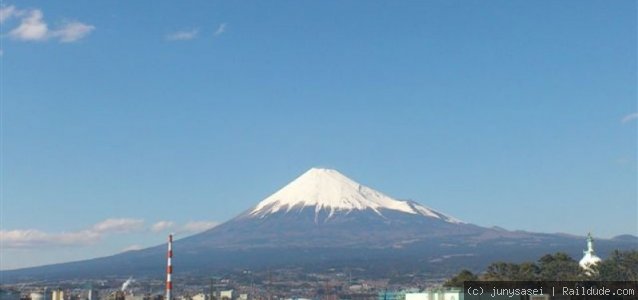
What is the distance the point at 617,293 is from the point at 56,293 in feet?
119

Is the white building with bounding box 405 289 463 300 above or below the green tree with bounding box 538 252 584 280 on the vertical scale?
below

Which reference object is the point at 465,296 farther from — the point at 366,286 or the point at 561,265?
the point at 366,286

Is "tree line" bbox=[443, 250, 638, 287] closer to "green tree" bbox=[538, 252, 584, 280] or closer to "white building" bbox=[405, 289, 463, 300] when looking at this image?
"green tree" bbox=[538, 252, 584, 280]

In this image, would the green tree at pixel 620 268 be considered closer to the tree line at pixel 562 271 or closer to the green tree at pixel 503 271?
the tree line at pixel 562 271

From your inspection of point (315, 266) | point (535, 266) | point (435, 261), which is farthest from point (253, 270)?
point (535, 266)

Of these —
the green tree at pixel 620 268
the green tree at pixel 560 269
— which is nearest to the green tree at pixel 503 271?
the green tree at pixel 560 269

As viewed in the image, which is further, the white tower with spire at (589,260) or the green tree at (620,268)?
the white tower with spire at (589,260)

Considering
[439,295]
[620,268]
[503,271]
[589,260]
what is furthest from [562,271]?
[439,295]

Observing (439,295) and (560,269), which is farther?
(560,269)

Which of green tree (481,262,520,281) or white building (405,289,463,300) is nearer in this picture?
white building (405,289,463,300)

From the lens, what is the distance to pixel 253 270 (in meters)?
179

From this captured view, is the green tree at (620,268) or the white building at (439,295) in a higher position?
the green tree at (620,268)

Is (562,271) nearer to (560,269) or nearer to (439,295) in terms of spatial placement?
(560,269)

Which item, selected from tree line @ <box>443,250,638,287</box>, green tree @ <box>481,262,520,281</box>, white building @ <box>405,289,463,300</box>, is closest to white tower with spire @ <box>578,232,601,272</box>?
tree line @ <box>443,250,638,287</box>
